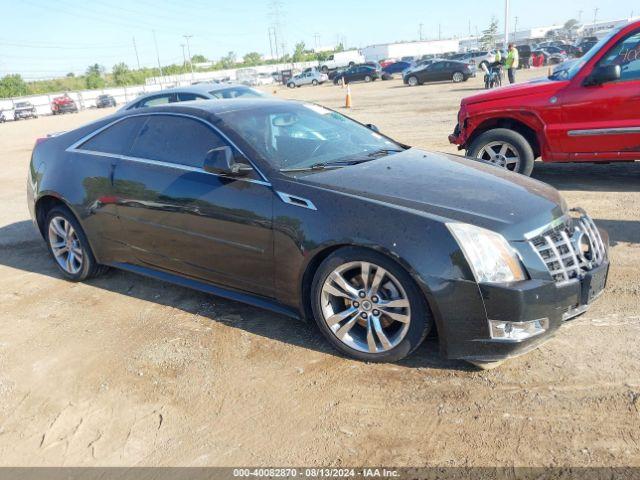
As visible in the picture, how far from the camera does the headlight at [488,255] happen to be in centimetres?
294

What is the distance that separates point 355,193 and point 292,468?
160 cm

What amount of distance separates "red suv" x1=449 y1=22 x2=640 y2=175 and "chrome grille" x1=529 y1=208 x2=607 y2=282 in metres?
3.58

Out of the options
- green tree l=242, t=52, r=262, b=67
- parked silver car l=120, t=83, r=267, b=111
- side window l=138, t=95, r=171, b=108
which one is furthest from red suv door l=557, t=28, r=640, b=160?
green tree l=242, t=52, r=262, b=67

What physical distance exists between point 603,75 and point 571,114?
0.54 meters

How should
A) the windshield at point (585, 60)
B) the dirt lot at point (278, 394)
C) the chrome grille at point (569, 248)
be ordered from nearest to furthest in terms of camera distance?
the dirt lot at point (278, 394) < the chrome grille at point (569, 248) < the windshield at point (585, 60)

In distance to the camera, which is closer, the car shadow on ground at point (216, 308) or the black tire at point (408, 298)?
the black tire at point (408, 298)

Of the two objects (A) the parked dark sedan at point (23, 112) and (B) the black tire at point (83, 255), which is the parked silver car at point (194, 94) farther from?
(A) the parked dark sedan at point (23, 112)

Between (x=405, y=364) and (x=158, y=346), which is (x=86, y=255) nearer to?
(x=158, y=346)

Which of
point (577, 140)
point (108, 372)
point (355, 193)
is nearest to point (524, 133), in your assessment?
point (577, 140)

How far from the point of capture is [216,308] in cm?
436

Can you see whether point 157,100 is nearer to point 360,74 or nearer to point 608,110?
point 608,110

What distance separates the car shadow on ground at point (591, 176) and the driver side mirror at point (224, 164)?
4.90 m

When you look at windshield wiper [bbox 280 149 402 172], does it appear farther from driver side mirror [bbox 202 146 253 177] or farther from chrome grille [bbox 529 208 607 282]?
chrome grille [bbox 529 208 607 282]

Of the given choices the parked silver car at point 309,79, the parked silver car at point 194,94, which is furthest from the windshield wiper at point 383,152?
the parked silver car at point 309,79
